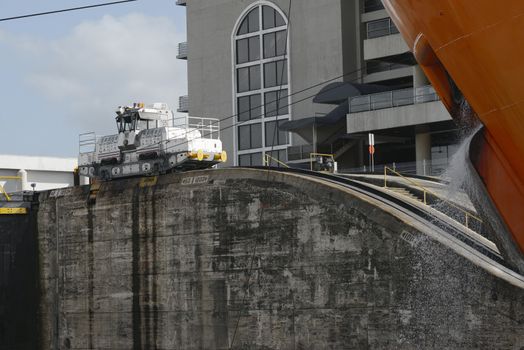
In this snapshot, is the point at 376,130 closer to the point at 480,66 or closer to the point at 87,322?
the point at 87,322

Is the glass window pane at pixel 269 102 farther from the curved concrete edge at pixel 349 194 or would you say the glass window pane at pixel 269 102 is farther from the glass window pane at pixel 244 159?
the curved concrete edge at pixel 349 194

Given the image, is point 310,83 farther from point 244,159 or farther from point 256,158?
point 244,159

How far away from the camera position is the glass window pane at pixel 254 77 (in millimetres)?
67812

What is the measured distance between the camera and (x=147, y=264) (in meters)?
36.4

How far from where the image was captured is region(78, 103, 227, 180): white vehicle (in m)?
40.3

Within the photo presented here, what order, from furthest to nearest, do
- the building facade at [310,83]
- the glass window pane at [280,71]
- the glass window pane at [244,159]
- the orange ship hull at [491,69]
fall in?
the glass window pane at [244,159] < the glass window pane at [280,71] < the building facade at [310,83] < the orange ship hull at [491,69]

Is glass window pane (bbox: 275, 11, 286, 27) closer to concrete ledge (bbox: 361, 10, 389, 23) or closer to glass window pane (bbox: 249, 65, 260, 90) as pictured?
glass window pane (bbox: 249, 65, 260, 90)

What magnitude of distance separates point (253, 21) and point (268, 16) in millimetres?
1566

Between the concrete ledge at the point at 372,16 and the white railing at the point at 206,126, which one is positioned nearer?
the white railing at the point at 206,126

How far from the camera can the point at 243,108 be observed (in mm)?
69188

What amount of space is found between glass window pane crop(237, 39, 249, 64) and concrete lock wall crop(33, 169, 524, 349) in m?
29.7

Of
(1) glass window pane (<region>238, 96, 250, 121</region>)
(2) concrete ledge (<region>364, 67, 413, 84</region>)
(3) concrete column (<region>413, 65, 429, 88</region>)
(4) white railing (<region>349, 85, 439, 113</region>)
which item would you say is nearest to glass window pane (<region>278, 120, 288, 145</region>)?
(1) glass window pane (<region>238, 96, 250, 121</region>)

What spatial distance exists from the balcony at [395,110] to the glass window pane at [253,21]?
15.0 m

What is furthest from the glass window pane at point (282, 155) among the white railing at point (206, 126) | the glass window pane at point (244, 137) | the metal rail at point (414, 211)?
the metal rail at point (414, 211)
